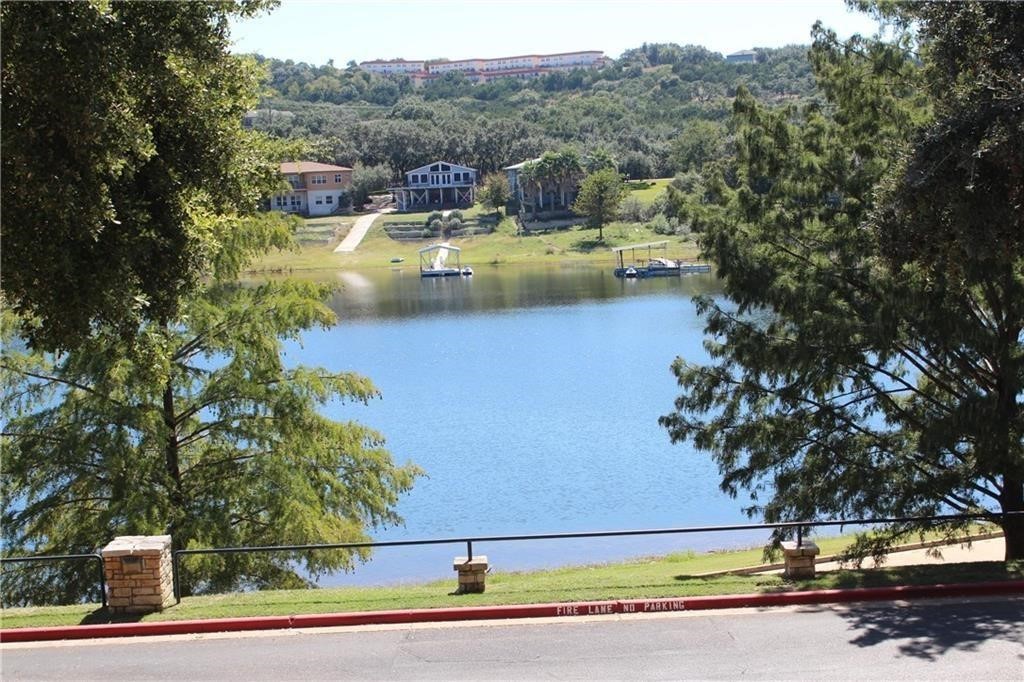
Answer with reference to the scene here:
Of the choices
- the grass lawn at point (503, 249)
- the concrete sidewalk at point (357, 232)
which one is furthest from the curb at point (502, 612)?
the concrete sidewalk at point (357, 232)

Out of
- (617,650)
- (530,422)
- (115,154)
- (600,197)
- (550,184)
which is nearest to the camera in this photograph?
(617,650)

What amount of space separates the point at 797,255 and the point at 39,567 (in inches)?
561

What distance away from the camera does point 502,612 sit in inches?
497

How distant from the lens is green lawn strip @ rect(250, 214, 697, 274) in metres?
116

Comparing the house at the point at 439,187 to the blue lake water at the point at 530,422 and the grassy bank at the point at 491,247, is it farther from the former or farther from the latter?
the blue lake water at the point at 530,422

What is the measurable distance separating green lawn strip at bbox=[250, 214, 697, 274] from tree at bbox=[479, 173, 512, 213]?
18.9ft

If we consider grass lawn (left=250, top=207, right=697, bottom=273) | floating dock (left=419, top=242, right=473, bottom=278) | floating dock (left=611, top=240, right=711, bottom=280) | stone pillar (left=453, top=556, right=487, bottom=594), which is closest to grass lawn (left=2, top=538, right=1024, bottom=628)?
stone pillar (left=453, top=556, right=487, bottom=594)

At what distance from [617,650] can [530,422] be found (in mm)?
30198

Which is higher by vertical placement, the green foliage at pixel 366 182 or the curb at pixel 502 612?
the green foliage at pixel 366 182

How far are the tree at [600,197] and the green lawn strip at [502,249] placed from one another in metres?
1.26

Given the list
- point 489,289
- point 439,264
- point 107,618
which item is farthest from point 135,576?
point 439,264

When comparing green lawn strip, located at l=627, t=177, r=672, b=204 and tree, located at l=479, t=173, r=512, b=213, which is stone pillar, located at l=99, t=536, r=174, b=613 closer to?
green lawn strip, located at l=627, t=177, r=672, b=204

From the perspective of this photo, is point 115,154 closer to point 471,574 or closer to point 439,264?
point 471,574

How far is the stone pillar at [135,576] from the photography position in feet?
42.5
